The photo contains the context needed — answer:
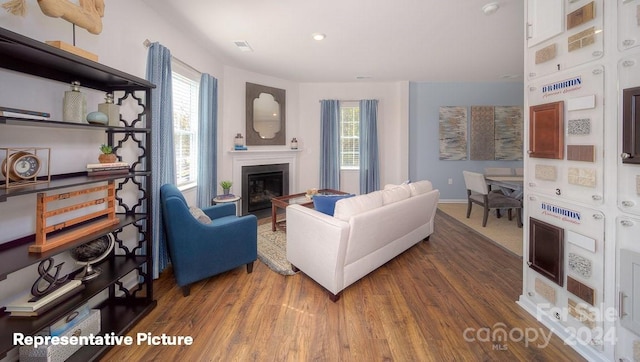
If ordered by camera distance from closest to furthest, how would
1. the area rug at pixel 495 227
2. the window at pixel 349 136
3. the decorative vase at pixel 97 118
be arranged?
the decorative vase at pixel 97 118
the area rug at pixel 495 227
the window at pixel 349 136

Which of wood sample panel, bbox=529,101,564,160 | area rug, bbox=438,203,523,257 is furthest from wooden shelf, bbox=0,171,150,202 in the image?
area rug, bbox=438,203,523,257

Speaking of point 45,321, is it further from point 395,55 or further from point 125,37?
point 395,55

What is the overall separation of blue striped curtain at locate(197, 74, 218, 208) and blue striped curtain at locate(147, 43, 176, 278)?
38.7 inches

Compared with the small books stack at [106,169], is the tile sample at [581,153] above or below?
above

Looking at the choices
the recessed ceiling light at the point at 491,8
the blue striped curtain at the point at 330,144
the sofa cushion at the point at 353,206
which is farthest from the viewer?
the blue striped curtain at the point at 330,144

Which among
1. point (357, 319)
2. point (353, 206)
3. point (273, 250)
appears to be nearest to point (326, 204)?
point (353, 206)

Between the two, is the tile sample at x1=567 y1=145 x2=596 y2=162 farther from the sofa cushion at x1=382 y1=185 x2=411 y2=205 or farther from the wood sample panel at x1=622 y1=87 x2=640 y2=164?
the sofa cushion at x1=382 y1=185 x2=411 y2=205

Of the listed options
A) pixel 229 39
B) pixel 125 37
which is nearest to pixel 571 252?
pixel 125 37

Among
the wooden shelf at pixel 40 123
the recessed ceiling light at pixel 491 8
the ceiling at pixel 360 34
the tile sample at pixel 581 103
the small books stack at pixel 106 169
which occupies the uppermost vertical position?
the ceiling at pixel 360 34

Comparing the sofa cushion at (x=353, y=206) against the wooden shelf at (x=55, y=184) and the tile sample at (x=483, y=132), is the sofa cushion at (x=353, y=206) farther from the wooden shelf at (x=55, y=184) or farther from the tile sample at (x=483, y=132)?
the tile sample at (x=483, y=132)

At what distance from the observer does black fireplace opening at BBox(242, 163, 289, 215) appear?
4.84m

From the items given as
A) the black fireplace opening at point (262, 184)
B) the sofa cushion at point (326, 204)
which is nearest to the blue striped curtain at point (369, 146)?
the black fireplace opening at point (262, 184)

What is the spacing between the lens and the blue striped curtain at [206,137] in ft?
12.3

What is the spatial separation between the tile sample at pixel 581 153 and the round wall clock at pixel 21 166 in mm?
3097
